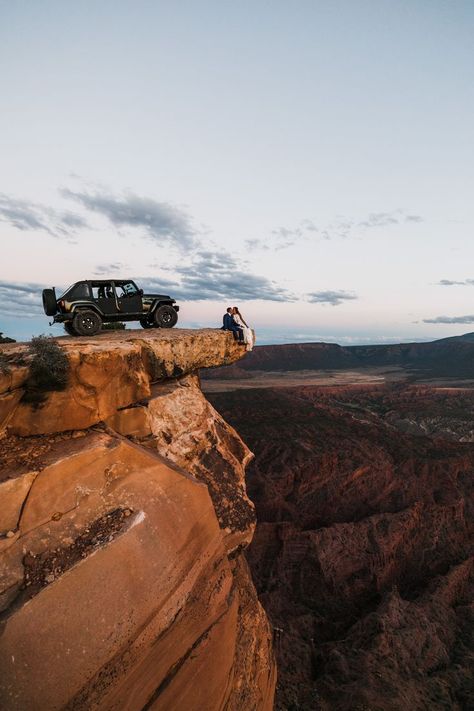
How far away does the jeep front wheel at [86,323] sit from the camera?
9927 millimetres

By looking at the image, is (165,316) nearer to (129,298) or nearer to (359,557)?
(129,298)

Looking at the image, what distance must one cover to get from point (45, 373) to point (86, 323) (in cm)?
369

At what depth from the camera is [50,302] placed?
10.2 meters

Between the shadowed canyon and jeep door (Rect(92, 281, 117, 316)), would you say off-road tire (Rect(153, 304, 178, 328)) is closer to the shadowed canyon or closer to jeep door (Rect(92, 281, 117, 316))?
jeep door (Rect(92, 281, 117, 316))

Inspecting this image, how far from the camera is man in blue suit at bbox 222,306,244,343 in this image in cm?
1195

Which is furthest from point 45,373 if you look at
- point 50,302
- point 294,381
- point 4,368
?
point 294,381

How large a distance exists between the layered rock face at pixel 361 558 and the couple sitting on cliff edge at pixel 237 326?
1083cm

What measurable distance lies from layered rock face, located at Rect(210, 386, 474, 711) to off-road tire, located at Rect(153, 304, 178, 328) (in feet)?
39.0

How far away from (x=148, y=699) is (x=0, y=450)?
4487mm

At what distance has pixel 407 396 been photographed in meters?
58.6

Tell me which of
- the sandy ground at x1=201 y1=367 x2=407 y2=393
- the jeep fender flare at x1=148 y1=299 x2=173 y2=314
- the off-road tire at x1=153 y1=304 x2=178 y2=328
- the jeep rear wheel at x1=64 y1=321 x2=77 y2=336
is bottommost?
the sandy ground at x1=201 y1=367 x2=407 y2=393

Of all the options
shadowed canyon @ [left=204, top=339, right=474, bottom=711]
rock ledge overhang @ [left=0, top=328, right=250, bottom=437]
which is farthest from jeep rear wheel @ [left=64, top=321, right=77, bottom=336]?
shadowed canyon @ [left=204, top=339, right=474, bottom=711]

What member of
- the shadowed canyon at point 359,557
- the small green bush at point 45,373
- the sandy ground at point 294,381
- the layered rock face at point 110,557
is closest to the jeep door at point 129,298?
the layered rock face at point 110,557

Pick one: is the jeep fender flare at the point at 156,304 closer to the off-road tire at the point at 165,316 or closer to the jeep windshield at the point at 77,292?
the off-road tire at the point at 165,316
